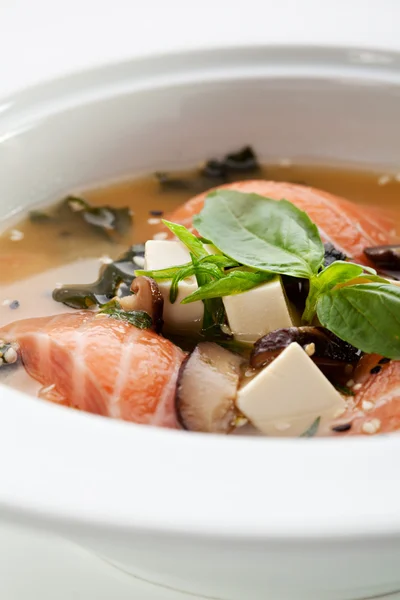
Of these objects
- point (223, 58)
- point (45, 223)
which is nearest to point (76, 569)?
point (45, 223)

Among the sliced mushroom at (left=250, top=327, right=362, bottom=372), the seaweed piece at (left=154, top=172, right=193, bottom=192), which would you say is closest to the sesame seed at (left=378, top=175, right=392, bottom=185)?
the seaweed piece at (left=154, top=172, right=193, bottom=192)

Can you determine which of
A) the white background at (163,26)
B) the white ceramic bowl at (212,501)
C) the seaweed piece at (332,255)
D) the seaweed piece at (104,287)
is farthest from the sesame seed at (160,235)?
the white ceramic bowl at (212,501)

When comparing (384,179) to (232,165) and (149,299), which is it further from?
(149,299)

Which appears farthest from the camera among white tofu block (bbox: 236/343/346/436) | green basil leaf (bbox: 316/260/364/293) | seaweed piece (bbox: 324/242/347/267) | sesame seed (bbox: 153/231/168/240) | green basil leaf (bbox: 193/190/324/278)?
sesame seed (bbox: 153/231/168/240)

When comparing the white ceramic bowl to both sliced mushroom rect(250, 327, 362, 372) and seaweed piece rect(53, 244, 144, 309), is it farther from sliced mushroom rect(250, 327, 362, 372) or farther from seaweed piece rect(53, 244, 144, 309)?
seaweed piece rect(53, 244, 144, 309)

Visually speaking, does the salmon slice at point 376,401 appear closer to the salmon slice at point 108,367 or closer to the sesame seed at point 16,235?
the salmon slice at point 108,367

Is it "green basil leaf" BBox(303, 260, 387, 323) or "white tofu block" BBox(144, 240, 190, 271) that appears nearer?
"green basil leaf" BBox(303, 260, 387, 323)

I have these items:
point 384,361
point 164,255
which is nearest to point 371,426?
point 384,361
